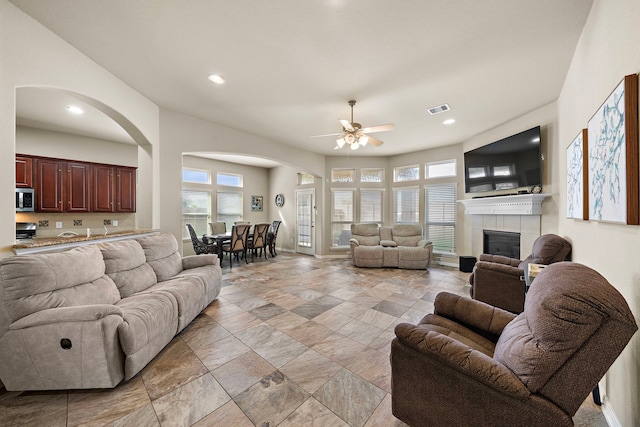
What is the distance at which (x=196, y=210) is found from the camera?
7.03 metres

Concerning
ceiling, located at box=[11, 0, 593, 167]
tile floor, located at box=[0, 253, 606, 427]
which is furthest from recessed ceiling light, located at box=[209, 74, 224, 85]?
tile floor, located at box=[0, 253, 606, 427]

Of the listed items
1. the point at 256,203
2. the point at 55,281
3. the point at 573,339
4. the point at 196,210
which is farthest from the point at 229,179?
the point at 573,339

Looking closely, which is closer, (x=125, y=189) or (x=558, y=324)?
(x=558, y=324)

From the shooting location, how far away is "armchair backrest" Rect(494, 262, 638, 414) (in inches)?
35.6

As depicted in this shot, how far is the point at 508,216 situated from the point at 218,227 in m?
7.10

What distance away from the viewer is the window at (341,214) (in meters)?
7.00

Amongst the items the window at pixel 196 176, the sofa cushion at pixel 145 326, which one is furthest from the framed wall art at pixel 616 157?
the window at pixel 196 176

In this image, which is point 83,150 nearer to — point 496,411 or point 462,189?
point 496,411

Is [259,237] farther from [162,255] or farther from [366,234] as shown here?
[162,255]

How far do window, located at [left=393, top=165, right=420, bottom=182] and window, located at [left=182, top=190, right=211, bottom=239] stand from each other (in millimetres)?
5651

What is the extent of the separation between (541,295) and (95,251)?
3536 millimetres

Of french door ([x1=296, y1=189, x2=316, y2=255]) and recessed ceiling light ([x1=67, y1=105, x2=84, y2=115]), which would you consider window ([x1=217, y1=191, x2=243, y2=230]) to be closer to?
french door ([x1=296, y1=189, x2=316, y2=255])

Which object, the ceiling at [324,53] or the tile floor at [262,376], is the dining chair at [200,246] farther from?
the ceiling at [324,53]

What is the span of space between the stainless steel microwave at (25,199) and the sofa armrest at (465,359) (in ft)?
20.0
